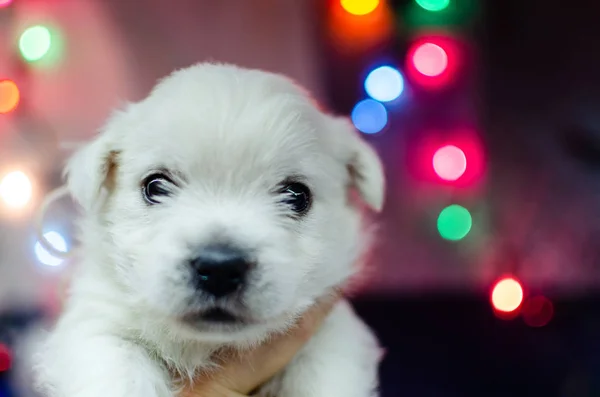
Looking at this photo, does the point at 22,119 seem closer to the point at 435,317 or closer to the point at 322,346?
the point at 322,346

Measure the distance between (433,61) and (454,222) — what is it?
1.11 metres

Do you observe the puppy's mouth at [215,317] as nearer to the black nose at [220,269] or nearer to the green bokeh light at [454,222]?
the black nose at [220,269]

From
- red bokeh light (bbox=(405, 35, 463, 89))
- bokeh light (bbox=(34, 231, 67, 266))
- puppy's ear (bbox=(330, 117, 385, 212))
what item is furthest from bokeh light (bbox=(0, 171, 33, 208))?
red bokeh light (bbox=(405, 35, 463, 89))

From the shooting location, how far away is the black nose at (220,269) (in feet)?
4.41

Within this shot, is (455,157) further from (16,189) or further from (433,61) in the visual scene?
(16,189)

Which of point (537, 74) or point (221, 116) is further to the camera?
point (537, 74)

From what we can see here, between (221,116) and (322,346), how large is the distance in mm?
826

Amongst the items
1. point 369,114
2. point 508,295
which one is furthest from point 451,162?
point 508,295

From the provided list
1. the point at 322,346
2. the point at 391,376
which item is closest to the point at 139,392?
the point at 322,346

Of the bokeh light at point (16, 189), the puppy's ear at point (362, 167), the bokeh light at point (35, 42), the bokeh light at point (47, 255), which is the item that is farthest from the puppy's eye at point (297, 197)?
the bokeh light at point (35, 42)

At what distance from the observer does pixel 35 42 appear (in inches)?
137

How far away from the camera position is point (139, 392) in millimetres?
1485

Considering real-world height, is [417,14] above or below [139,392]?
above

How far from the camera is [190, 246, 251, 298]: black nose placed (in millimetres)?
1343
